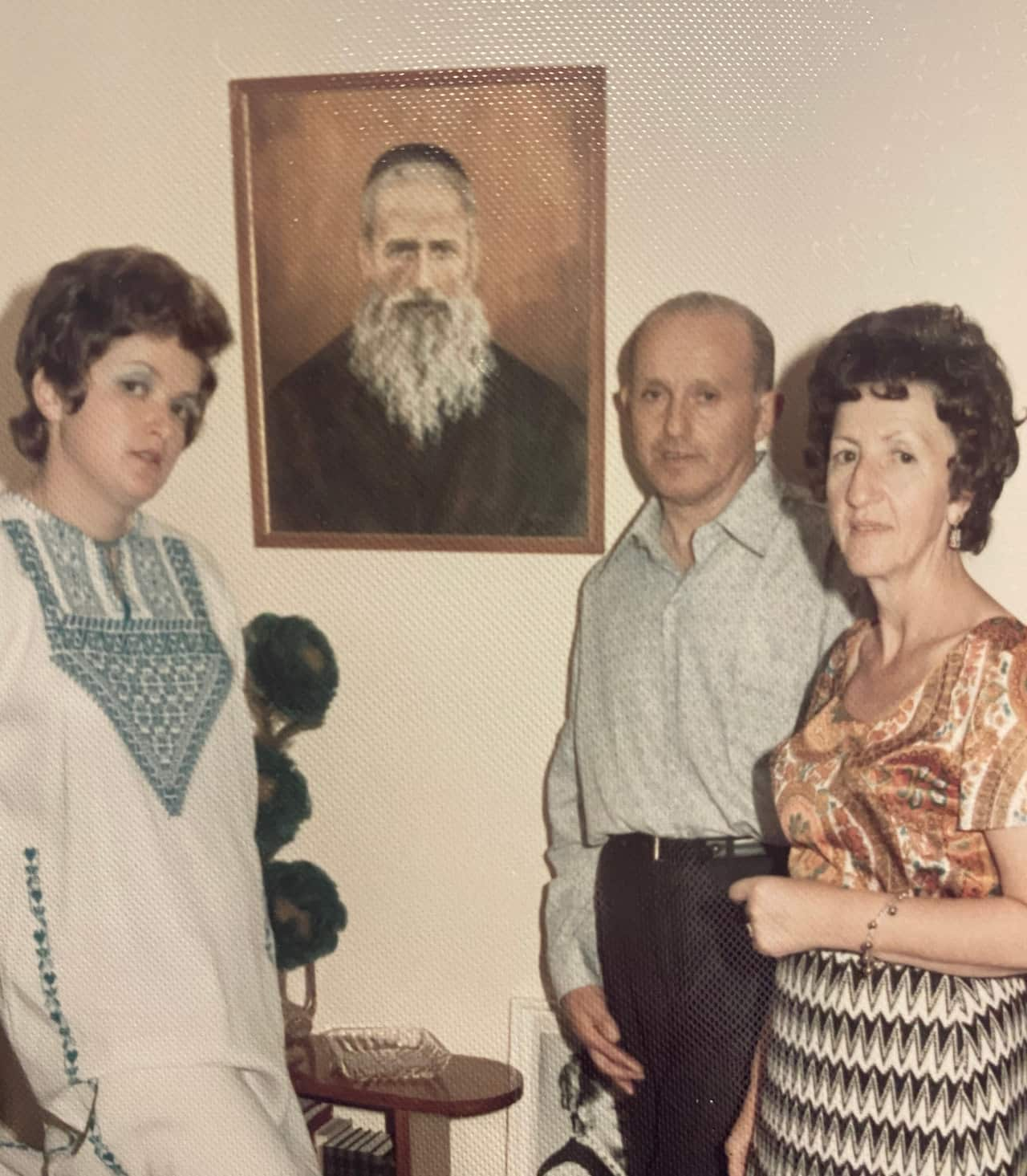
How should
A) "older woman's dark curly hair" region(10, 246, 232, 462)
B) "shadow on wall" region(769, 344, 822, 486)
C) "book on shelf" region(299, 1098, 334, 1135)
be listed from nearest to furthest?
"shadow on wall" region(769, 344, 822, 486) → "older woman's dark curly hair" region(10, 246, 232, 462) → "book on shelf" region(299, 1098, 334, 1135)

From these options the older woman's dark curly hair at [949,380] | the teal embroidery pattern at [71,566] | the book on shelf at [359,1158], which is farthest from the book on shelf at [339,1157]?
the older woman's dark curly hair at [949,380]

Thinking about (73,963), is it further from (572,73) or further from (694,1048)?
(572,73)

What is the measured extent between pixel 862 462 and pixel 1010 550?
18cm

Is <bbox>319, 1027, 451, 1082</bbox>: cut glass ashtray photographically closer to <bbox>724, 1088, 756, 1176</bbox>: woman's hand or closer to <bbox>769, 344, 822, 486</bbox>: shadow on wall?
<bbox>724, 1088, 756, 1176</bbox>: woman's hand

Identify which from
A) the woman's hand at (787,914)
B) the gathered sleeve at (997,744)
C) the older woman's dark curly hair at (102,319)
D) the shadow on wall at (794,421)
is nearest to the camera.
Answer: the gathered sleeve at (997,744)

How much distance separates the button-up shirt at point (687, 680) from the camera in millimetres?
1254

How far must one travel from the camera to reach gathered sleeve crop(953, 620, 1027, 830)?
39.5 inches

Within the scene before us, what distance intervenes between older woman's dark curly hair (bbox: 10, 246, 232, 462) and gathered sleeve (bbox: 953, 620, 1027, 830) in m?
0.82

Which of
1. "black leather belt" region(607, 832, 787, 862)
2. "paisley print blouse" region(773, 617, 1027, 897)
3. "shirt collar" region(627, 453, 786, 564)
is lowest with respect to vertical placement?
"black leather belt" region(607, 832, 787, 862)

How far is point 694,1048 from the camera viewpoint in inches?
50.9

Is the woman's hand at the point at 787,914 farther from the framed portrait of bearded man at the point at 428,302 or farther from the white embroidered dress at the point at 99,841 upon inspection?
the white embroidered dress at the point at 99,841

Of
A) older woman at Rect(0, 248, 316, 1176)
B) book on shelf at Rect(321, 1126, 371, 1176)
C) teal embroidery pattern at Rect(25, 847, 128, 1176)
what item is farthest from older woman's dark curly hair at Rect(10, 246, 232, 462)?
book on shelf at Rect(321, 1126, 371, 1176)

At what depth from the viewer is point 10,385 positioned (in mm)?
1384

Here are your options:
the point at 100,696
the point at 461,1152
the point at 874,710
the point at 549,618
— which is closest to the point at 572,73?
the point at 549,618
